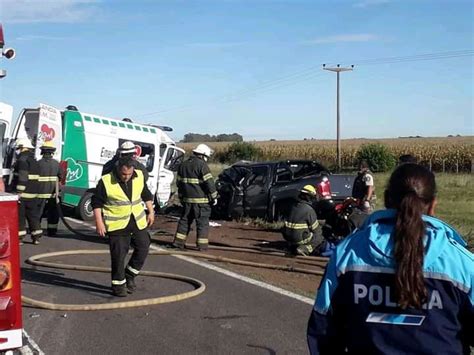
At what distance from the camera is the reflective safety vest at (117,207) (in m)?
7.56

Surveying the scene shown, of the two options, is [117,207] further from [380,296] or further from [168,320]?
[380,296]

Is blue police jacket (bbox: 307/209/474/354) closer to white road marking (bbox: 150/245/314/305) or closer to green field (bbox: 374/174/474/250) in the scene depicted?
white road marking (bbox: 150/245/314/305)

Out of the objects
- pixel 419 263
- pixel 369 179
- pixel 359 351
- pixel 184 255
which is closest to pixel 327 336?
pixel 359 351

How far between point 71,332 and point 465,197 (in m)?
20.7

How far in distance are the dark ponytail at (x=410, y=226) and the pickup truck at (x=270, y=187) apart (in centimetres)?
1154

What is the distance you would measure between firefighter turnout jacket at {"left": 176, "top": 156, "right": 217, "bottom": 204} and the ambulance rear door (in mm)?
5611

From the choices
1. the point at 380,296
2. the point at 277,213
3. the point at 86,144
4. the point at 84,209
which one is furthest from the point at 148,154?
the point at 380,296

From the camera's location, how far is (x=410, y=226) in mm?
2381

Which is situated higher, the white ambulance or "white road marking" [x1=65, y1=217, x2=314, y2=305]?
the white ambulance

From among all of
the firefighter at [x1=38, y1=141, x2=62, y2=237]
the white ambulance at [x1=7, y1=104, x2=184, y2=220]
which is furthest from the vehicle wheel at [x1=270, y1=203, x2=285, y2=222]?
the firefighter at [x1=38, y1=141, x2=62, y2=237]

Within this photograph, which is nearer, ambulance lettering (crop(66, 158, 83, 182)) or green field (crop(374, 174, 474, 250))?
green field (crop(374, 174, 474, 250))

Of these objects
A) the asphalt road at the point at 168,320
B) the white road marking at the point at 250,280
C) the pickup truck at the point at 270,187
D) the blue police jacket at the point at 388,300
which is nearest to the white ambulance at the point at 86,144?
the pickup truck at the point at 270,187

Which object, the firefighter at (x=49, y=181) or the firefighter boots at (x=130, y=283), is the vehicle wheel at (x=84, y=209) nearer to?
the firefighter at (x=49, y=181)

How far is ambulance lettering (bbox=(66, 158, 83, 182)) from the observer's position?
51.5ft
